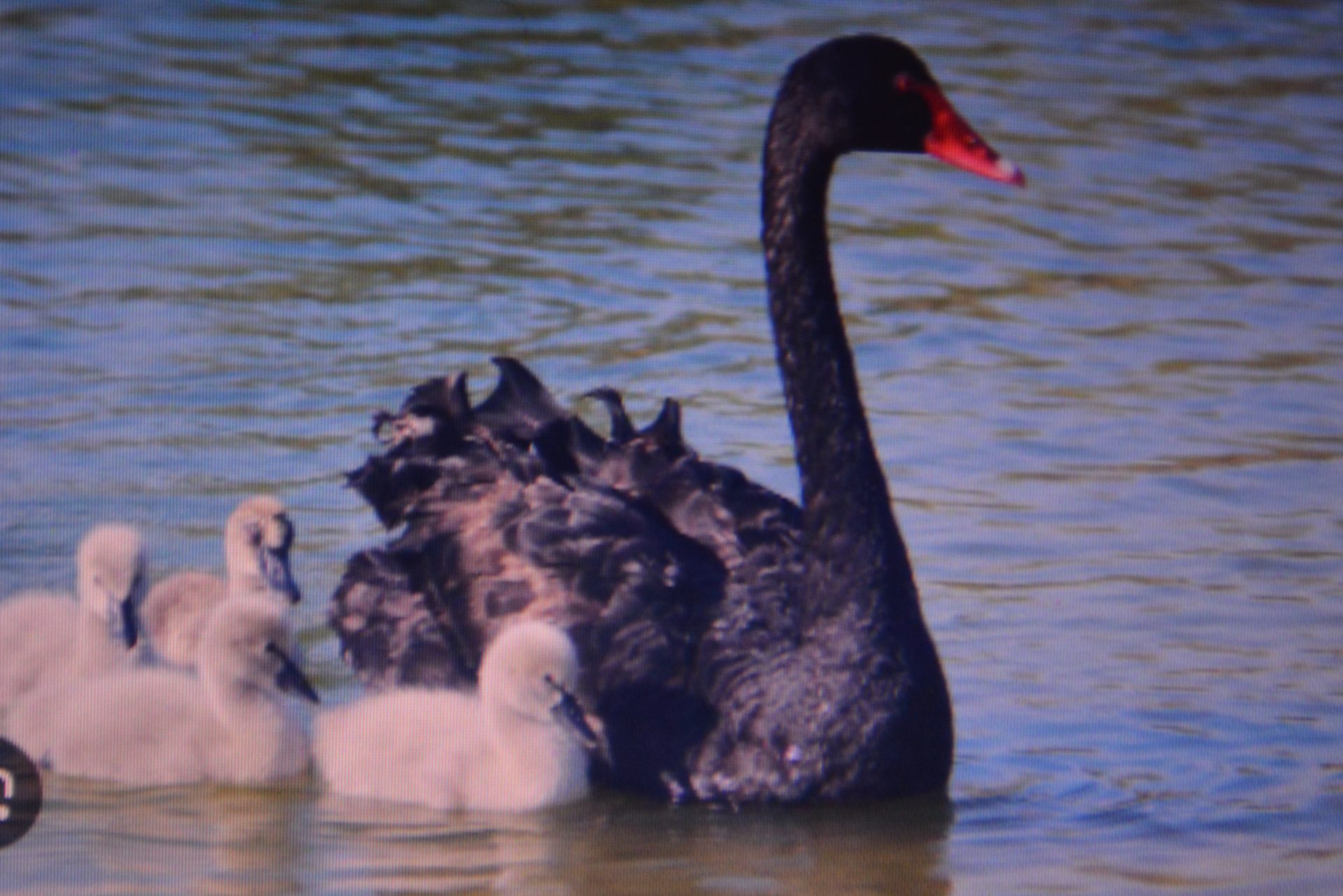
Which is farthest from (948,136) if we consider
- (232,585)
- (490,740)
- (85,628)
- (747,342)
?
(747,342)

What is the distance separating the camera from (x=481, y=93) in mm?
11875

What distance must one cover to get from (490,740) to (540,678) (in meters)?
0.20

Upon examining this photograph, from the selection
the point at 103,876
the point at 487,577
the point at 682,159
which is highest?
the point at 682,159

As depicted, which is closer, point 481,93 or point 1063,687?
point 1063,687

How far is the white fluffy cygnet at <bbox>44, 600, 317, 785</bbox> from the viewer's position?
5.77m

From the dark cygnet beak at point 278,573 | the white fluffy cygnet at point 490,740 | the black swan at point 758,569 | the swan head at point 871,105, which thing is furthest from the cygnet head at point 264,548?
the swan head at point 871,105

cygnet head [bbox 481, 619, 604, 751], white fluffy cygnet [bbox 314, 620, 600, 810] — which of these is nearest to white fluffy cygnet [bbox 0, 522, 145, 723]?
white fluffy cygnet [bbox 314, 620, 600, 810]

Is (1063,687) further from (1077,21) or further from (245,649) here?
(1077,21)

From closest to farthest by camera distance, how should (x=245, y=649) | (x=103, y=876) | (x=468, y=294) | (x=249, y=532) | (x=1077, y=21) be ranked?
(x=103, y=876), (x=245, y=649), (x=249, y=532), (x=468, y=294), (x=1077, y=21)

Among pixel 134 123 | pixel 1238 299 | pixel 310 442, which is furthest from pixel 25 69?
pixel 1238 299

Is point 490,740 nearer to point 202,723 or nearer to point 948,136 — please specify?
point 202,723

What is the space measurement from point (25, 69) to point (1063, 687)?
6.86 meters

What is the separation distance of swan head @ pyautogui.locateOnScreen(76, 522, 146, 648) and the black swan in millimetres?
589

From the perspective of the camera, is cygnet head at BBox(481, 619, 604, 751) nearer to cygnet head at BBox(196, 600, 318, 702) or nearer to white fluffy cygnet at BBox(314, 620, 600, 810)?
white fluffy cygnet at BBox(314, 620, 600, 810)
